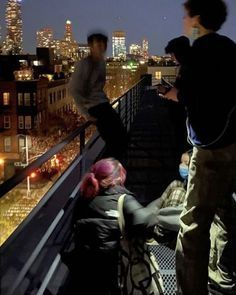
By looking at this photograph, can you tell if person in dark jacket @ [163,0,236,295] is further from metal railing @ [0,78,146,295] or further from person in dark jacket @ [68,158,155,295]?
metal railing @ [0,78,146,295]

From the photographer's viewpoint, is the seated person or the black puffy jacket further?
the black puffy jacket

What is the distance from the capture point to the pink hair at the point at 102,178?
3.38m

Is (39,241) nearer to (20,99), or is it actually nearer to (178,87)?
(178,87)

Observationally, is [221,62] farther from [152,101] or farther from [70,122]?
[70,122]

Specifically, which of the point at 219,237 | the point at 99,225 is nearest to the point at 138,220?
the point at 99,225

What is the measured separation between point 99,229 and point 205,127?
3.62 ft

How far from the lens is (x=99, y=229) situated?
10.7 ft

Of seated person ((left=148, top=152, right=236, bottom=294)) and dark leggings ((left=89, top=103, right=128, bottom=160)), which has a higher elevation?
dark leggings ((left=89, top=103, right=128, bottom=160))

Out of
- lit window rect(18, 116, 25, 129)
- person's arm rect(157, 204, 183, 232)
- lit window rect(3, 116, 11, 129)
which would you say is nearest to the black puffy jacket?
person's arm rect(157, 204, 183, 232)

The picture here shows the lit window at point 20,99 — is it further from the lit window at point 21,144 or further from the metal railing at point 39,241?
the metal railing at point 39,241

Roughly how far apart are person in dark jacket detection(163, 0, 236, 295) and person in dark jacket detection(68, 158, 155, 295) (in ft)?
1.76

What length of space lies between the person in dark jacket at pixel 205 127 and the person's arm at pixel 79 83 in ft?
9.16

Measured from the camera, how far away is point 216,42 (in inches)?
103

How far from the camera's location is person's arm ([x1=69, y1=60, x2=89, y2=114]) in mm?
5496
